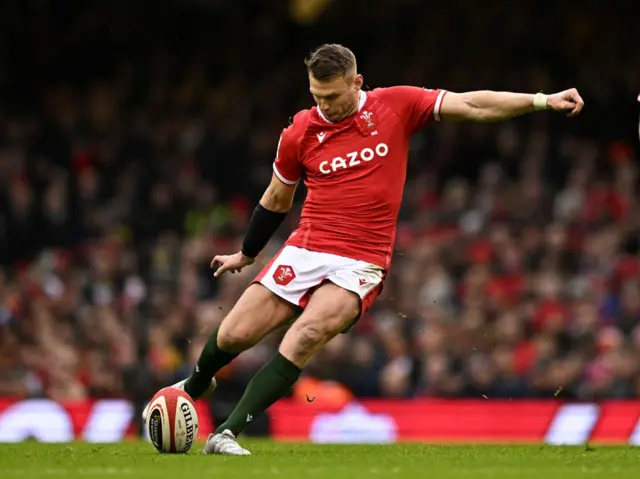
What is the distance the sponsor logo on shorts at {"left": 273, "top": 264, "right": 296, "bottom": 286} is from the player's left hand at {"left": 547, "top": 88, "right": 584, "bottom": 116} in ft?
5.89

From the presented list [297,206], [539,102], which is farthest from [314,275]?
[297,206]

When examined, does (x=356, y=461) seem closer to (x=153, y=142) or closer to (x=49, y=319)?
(x=49, y=319)

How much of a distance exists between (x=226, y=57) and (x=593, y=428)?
9669 millimetres

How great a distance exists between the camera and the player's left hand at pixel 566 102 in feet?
25.3

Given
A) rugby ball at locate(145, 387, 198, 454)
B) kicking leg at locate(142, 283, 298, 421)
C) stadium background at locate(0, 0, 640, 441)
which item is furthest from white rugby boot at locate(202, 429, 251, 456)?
stadium background at locate(0, 0, 640, 441)

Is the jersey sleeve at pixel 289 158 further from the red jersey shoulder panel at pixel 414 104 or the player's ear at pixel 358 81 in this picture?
the red jersey shoulder panel at pixel 414 104

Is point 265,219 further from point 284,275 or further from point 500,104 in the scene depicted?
point 500,104

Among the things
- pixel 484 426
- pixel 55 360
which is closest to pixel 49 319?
pixel 55 360

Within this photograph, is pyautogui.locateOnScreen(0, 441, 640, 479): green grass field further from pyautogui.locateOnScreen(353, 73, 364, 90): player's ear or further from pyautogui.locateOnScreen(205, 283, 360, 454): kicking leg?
pyautogui.locateOnScreen(353, 73, 364, 90): player's ear

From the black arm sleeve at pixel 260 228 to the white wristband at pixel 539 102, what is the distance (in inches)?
70.3

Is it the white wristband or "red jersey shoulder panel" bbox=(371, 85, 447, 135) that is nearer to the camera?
the white wristband

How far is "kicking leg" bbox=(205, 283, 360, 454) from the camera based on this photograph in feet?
25.7

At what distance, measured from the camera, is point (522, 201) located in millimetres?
17781

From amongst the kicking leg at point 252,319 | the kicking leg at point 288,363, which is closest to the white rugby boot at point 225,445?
the kicking leg at point 288,363
